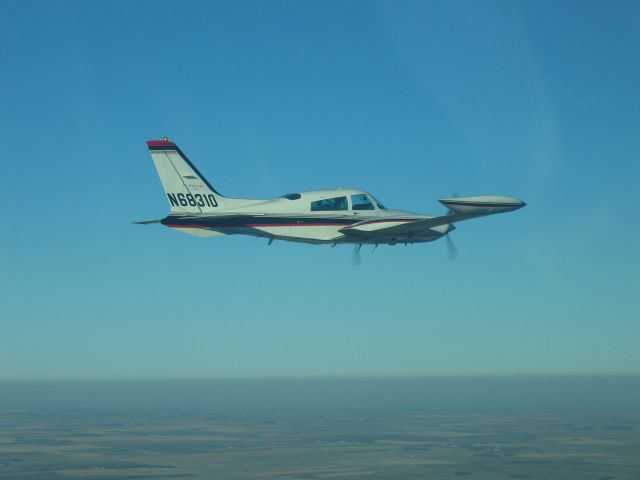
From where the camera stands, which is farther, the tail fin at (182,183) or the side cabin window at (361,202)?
the side cabin window at (361,202)

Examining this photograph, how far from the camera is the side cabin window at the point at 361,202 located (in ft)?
145

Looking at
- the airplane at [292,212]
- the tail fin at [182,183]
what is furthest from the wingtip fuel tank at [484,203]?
the tail fin at [182,183]

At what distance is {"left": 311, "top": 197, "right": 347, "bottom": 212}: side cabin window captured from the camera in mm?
42794

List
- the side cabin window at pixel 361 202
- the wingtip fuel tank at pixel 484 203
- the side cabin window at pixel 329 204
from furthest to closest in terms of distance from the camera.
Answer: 1. the side cabin window at pixel 361 202
2. the side cabin window at pixel 329 204
3. the wingtip fuel tank at pixel 484 203

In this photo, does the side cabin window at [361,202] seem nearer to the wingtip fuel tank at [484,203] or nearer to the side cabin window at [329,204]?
the side cabin window at [329,204]

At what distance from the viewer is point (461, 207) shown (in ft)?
129

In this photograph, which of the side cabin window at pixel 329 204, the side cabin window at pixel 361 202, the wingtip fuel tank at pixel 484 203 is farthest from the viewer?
the side cabin window at pixel 361 202

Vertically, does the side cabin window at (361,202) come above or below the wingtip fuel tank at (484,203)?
above

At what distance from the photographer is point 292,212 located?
1662 inches

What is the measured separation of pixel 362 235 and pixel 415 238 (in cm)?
461

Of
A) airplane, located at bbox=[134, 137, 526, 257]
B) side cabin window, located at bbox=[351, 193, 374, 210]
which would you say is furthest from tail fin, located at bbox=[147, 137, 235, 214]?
side cabin window, located at bbox=[351, 193, 374, 210]

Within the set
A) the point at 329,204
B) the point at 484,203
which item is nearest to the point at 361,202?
the point at 329,204

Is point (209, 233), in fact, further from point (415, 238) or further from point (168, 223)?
point (415, 238)

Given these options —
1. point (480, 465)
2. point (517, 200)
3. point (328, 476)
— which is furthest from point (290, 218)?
point (480, 465)
